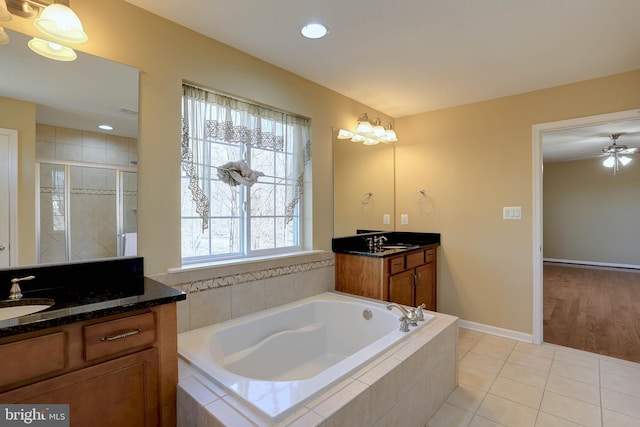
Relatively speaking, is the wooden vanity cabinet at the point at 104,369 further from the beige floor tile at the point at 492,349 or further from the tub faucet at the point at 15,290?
the beige floor tile at the point at 492,349

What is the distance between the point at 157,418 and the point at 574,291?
556 cm

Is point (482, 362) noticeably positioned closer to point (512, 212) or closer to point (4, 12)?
point (512, 212)

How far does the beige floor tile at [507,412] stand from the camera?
1868 millimetres

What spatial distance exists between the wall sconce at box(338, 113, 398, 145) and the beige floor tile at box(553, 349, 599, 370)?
2.54 m

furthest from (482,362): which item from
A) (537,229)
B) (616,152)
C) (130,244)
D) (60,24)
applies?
(616,152)

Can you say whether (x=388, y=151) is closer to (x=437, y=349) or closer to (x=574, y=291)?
(x=437, y=349)

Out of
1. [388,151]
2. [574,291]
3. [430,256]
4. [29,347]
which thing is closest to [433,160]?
[388,151]

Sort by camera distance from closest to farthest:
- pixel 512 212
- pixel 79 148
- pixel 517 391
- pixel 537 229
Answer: pixel 79 148 → pixel 517 391 → pixel 537 229 → pixel 512 212

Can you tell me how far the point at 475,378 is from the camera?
235 cm

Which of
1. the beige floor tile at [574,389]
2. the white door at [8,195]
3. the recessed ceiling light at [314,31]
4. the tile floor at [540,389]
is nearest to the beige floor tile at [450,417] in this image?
the tile floor at [540,389]

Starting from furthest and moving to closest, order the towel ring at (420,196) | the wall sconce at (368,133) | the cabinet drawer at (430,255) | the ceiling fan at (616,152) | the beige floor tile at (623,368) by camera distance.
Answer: the ceiling fan at (616,152), the towel ring at (420,196), the cabinet drawer at (430,255), the wall sconce at (368,133), the beige floor tile at (623,368)

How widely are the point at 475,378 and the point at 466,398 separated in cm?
32

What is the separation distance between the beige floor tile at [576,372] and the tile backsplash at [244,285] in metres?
1.91

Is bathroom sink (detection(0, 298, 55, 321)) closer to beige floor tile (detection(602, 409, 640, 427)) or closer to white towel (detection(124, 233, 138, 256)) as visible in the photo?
white towel (detection(124, 233, 138, 256))
